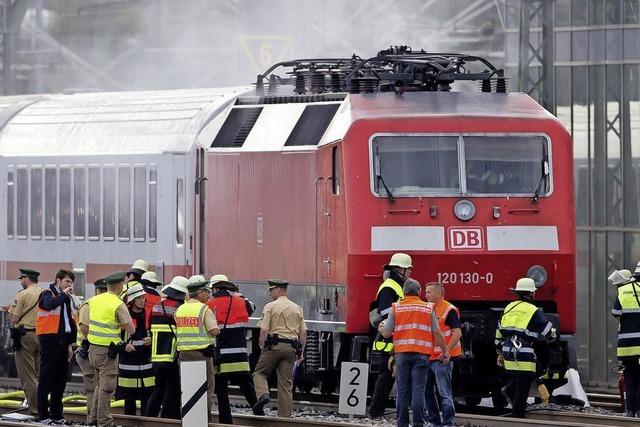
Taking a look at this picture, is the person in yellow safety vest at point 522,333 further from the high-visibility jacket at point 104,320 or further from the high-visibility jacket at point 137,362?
the high-visibility jacket at point 104,320

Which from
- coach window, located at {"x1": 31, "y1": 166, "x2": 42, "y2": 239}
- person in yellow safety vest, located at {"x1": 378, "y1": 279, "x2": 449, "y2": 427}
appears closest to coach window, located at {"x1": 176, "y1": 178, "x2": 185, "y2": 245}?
coach window, located at {"x1": 31, "y1": 166, "x2": 42, "y2": 239}

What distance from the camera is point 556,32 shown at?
98.5 feet

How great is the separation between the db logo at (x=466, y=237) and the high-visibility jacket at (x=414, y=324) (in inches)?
99.0

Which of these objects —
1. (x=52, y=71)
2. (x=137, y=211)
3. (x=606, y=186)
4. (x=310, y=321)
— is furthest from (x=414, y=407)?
(x=52, y=71)

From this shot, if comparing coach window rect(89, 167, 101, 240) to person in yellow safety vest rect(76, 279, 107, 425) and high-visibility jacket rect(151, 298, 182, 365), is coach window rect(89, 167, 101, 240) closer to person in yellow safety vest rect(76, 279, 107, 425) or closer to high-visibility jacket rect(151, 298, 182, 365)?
person in yellow safety vest rect(76, 279, 107, 425)

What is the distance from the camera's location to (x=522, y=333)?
58.0 feet

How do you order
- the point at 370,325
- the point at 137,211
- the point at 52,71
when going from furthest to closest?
1. the point at 52,71
2. the point at 137,211
3. the point at 370,325

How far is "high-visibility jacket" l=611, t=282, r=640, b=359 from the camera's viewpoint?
61.1 feet

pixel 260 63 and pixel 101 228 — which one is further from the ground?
pixel 260 63

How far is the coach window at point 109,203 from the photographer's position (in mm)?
23984

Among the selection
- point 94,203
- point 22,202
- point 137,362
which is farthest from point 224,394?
point 22,202

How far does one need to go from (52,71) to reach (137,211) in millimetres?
35783

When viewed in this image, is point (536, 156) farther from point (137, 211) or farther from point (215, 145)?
point (137, 211)

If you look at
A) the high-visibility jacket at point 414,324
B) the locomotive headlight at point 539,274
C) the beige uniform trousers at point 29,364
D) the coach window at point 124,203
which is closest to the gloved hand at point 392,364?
the high-visibility jacket at point 414,324
